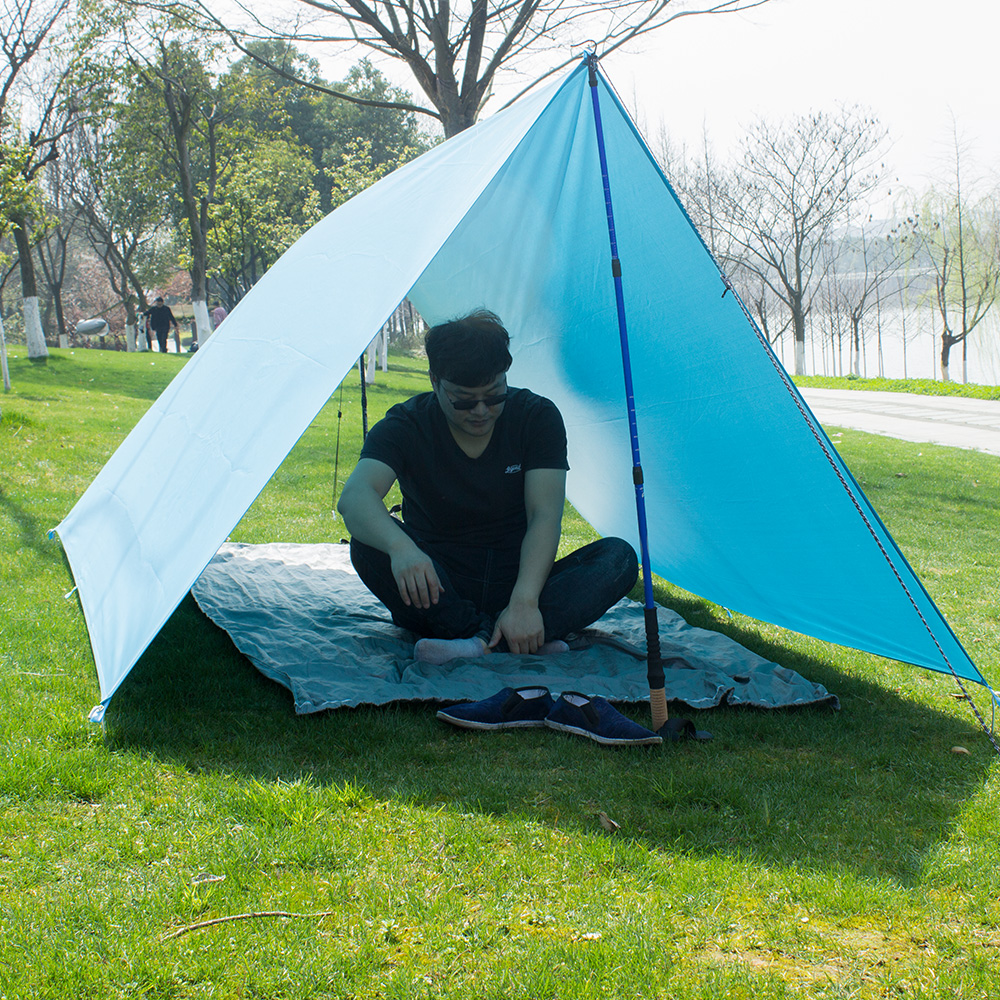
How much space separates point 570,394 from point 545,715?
2.05 metres

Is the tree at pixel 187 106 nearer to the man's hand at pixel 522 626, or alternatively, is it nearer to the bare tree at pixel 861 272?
the man's hand at pixel 522 626

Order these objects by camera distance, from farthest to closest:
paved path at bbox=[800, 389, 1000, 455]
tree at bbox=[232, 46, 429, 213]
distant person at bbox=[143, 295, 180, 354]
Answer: tree at bbox=[232, 46, 429, 213], distant person at bbox=[143, 295, 180, 354], paved path at bbox=[800, 389, 1000, 455]

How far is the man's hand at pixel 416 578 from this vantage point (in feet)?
10.2

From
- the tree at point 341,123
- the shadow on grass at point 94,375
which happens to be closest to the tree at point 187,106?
the shadow on grass at point 94,375

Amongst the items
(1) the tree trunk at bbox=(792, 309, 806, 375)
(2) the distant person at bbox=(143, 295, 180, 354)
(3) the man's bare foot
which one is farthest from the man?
(1) the tree trunk at bbox=(792, 309, 806, 375)

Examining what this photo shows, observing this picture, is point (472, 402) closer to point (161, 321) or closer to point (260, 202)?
point (161, 321)

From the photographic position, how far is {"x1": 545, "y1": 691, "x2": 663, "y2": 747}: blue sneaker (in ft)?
8.95

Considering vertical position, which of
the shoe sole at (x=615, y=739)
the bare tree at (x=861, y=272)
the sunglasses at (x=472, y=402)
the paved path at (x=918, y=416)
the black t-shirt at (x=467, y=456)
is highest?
the bare tree at (x=861, y=272)

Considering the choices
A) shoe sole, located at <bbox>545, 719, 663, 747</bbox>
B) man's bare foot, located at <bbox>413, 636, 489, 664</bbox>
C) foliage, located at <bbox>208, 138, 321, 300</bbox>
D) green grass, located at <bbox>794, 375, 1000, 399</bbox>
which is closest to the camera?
shoe sole, located at <bbox>545, 719, 663, 747</bbox>

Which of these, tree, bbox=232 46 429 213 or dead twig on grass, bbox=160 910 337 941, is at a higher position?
tree, bbox=232 46 429 213

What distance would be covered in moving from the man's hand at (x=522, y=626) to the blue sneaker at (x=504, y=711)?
328mm

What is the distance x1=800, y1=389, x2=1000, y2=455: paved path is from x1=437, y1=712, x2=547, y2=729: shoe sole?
1038 centimetres

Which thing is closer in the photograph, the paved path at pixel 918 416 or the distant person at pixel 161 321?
the paved path at pixel 918 416

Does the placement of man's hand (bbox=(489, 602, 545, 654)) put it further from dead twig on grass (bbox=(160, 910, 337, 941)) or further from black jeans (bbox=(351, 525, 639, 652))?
dead twig on grass (bbox=(160, 910, 337, 941))
